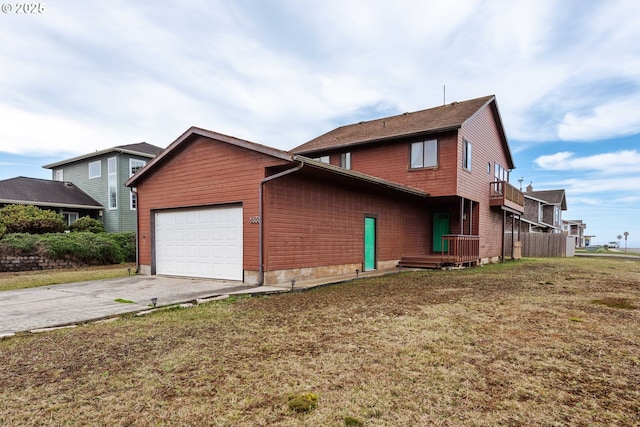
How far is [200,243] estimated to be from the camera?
1061 centimetres

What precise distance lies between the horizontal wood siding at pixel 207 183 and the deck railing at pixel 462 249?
8.20m

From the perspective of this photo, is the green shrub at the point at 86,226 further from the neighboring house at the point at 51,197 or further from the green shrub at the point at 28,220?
the green shrub at the point at 28,220

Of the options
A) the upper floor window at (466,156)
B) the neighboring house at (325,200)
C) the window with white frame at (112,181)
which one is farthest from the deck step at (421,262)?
the window with white frame at (112,181)

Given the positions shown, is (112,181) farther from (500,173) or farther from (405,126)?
(500,173)

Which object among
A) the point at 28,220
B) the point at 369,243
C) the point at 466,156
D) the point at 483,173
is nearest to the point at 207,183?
the point at 369,243

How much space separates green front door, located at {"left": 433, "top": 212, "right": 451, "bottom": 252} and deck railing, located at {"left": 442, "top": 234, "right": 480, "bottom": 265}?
1549 millimetres

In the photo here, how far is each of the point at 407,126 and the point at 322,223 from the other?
742cm

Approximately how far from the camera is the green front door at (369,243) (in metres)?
12.8

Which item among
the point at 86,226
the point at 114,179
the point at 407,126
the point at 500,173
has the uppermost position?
the point at 407,126

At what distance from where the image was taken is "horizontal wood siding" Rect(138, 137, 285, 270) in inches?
360

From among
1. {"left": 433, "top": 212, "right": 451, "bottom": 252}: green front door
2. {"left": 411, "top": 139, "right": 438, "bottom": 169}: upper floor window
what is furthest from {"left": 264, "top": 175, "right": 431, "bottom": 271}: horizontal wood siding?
{"left": 433, "top": 212, "right": 451, "bottom": 252}: green front door

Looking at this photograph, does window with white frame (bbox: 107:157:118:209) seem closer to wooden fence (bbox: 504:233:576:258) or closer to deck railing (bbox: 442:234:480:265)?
deck railing (bbox: 442:234:480:265)

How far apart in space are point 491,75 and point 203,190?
1441 cm

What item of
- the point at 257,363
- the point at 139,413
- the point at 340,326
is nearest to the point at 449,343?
the point at 340,326
